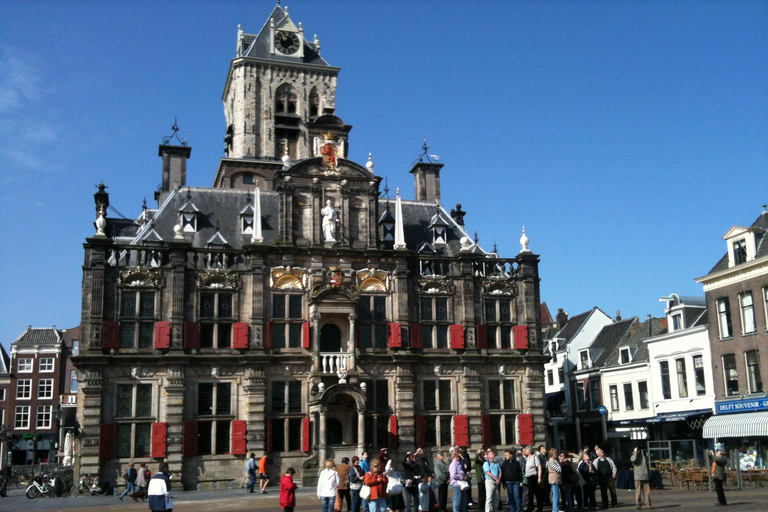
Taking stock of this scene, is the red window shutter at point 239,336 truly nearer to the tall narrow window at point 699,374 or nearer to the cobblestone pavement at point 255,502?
the cobblestone pavement at point 255,502

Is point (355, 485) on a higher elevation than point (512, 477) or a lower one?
lower

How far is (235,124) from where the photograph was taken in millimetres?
55188

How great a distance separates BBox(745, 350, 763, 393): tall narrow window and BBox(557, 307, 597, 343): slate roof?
72.4 feet

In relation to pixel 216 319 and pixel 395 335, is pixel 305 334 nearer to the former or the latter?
pixel 216 319

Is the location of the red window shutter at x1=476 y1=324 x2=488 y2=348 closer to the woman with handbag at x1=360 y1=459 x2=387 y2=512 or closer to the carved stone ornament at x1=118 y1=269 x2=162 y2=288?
the carved stone ornament at x1=118 y1=269 x2=162 y2=288

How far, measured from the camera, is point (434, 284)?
45438mm

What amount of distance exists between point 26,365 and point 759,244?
6827 cm

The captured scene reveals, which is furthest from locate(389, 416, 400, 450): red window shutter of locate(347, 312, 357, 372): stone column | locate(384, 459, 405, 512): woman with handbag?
A: locate(384, 459, 405, 512): woman with handbag

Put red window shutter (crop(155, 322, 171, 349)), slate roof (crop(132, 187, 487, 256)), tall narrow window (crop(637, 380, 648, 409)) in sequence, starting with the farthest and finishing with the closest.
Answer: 1. tall narrow window (crop(637, 380, 648, 409))
2. slate roof (crop(132, 187, 487, 256))
3. red window shutter (crop(155, 322, 171, 349))

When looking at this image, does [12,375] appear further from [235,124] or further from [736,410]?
[736,410]

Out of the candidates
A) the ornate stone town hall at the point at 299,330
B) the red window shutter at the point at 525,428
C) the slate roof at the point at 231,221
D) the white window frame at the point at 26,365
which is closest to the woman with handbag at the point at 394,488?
the ornate stone town hall at the point at 299,330

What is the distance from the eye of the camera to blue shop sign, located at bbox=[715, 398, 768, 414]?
37.6 m

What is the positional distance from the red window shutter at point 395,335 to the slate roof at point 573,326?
22115 mm

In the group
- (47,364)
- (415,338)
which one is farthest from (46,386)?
(415,338)
